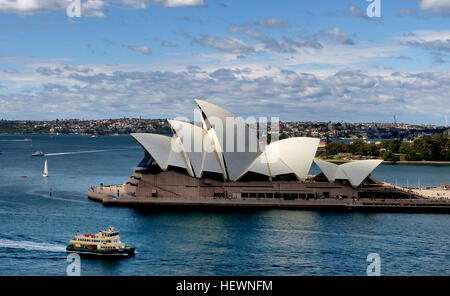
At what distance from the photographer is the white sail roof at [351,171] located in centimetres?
5934

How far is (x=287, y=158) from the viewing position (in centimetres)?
6109

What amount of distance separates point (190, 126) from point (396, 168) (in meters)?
58.5

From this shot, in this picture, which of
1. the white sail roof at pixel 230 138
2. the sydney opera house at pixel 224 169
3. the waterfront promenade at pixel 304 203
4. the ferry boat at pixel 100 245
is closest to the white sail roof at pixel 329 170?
the sydney opera house at pixel 224 169

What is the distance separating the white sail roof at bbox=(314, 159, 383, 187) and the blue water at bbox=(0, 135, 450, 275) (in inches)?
250

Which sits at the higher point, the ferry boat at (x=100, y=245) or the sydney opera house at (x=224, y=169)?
the sydney opera house at (x=224, y=169)

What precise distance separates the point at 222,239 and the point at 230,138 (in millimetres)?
18947

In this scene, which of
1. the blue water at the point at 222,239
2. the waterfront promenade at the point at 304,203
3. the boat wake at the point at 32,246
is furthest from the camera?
the waterfront promenade at the point at 304,203

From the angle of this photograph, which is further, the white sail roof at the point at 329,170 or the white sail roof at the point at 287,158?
the white sail roof at the point at 287,158

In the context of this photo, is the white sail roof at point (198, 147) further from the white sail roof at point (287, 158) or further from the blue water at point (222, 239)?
the blue water at point (222, 239)

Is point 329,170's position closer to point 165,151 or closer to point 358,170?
point 358,170

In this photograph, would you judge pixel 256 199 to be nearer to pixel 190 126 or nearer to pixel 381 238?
pixel 190 126

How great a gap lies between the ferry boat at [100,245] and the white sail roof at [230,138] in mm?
22234
